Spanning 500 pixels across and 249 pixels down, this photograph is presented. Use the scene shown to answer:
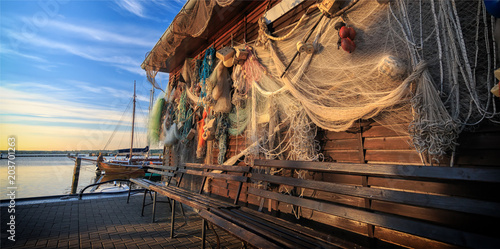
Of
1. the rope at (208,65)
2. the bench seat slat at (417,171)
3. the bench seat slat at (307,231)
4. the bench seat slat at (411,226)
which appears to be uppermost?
the rope at (208,65)

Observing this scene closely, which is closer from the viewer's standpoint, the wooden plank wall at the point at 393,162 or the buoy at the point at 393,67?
the wooden plank wall at the point at 393,162

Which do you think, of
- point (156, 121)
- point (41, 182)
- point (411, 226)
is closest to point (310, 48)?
point (411, 226)

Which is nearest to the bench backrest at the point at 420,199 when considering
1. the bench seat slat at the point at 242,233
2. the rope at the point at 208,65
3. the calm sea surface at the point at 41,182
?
the bench seat slat at the point at 242,233

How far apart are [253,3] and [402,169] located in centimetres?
452

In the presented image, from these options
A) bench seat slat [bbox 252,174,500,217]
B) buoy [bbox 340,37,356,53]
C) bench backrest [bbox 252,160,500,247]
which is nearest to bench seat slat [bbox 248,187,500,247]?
bench backrest [bbox 252,160,500,247]

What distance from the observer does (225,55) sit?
4.52 m

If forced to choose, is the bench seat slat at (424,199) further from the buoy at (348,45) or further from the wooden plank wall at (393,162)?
the buoy at (348,45)

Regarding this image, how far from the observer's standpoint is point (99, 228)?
10.7 ft

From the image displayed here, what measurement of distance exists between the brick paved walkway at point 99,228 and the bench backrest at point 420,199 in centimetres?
137

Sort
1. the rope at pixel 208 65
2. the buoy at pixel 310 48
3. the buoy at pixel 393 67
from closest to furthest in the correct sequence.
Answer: the buoy at pixel 393 67 < the buoy at pixel 310 48 < the rope at pixel 208 65

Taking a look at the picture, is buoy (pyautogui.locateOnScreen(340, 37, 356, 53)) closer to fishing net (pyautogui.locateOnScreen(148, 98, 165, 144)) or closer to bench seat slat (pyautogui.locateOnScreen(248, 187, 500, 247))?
bench seat slat (pyautogui.locateOnScreen(248, 187, 500, 247))

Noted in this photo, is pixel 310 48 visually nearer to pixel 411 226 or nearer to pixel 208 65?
pixel 411 226

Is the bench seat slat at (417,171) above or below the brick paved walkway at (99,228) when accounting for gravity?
above

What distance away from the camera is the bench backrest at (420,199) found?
1.07 metres
